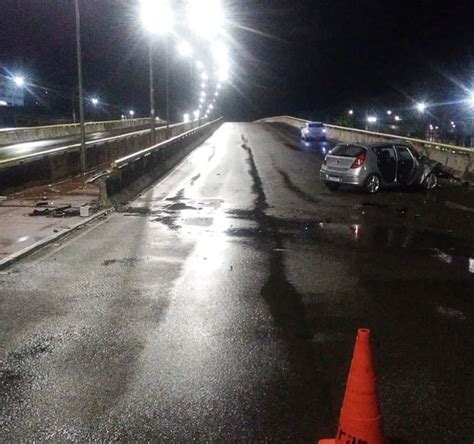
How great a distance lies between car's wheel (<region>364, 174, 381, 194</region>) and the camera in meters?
17.1

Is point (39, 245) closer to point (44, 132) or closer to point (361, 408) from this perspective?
point (361, 408)

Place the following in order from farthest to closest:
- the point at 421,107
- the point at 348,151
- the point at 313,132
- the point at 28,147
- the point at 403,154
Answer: the point at 421,107
the point at 313,132
the point at 28,147
the point at 403,154
the point at 348,151

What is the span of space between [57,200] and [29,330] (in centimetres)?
1002

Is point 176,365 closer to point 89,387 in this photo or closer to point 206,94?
point 89,387

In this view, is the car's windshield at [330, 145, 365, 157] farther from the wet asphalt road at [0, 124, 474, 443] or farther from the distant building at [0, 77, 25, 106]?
the distant building at [0, 77, 25, 106]

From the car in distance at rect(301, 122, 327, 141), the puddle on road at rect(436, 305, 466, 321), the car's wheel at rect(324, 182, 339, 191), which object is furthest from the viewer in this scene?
the car in distance at rect(301, 122, 327, 141)

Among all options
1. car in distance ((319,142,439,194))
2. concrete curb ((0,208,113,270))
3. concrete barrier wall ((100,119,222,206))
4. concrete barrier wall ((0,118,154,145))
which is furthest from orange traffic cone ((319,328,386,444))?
concrete barrier wall ((0,118,154,145))

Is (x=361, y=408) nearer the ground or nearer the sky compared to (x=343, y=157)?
nearer the ground

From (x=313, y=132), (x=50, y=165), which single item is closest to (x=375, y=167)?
(x=50, y=165)

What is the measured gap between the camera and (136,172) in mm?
18609

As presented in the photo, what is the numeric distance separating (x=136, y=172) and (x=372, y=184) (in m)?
7.23

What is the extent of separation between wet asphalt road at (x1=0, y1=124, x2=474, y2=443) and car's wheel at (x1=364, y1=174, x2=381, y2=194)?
13.8ft

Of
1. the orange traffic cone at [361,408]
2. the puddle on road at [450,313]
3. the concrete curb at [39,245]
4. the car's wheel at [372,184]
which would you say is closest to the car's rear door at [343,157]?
the car's wheel at [372,184]

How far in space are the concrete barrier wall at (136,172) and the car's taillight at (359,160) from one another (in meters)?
6.40
